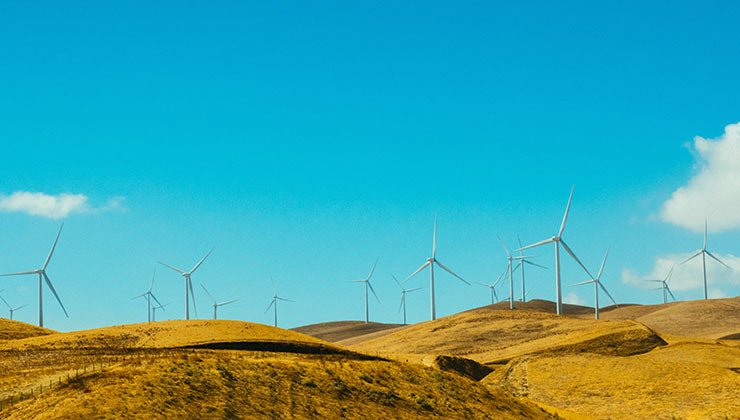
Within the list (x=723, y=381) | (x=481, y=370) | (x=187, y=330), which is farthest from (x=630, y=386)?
(x=187, y=330)

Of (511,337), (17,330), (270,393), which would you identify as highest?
(17,330)

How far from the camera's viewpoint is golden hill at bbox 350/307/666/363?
77375 mm

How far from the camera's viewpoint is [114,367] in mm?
34719

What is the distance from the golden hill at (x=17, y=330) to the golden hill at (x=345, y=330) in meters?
93.4

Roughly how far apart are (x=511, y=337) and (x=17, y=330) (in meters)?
60.9

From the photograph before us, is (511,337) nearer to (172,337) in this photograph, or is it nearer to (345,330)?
(172,337)

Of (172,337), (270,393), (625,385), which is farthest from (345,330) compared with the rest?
(270,393)

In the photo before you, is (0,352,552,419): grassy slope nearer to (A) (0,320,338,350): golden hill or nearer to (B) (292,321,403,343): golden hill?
(A) (0,320,338,350): golden hill

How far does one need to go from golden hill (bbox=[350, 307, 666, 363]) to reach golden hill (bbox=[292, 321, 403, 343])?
194 feet

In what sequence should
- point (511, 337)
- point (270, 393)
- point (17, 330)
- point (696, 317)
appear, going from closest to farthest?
point (270, 393) → point (17, 330) → point (511, 337) → point (696, 317)

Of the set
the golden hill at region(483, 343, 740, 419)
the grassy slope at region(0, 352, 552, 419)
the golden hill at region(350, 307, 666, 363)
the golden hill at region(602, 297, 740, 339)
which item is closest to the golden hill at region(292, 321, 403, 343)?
the golden hill at region(350, 307, 666, 363)

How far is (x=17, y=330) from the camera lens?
7269cm

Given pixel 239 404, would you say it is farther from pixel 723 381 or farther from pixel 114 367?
pixel 723 381

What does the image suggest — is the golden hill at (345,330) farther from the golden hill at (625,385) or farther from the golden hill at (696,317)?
the golden hill at (625,385)
